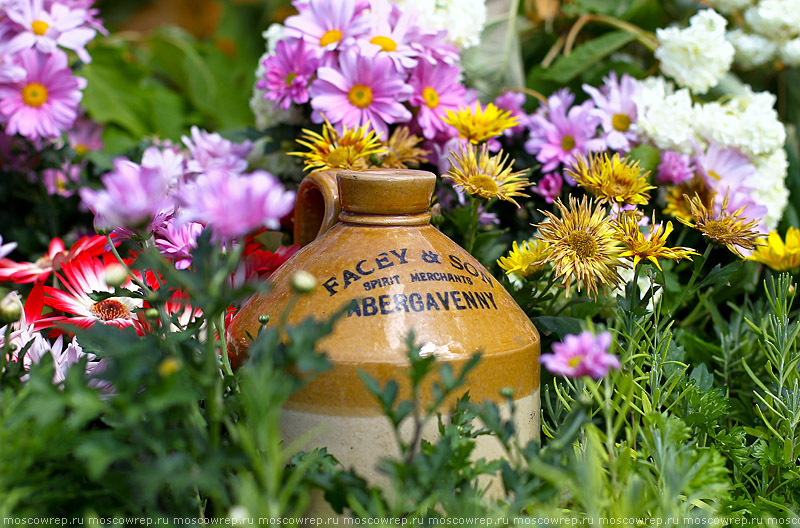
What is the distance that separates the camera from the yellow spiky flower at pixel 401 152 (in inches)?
38.1

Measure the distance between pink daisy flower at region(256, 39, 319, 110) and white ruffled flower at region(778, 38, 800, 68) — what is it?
0.82 m

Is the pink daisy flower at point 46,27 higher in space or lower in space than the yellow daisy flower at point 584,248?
higher

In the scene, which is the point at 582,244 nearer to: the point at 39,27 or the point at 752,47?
the point at 752,47

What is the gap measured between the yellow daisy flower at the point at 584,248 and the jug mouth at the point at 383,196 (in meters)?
0.14

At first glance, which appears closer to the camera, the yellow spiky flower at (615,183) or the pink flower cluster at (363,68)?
the yellow spiky flower at (615,183)

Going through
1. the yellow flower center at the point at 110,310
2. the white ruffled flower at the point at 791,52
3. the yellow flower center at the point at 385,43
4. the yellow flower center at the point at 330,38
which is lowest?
the yellow flower center at the point at 110,310

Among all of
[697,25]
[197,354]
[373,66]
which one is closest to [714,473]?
[197,354]

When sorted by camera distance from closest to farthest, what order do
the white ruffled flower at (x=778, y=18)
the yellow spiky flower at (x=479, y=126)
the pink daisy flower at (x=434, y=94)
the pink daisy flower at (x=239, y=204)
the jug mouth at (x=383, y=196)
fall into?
1. the pink daisy flower at (x=239, y=204)
2. the jug mouth at (x=383, y=196)
3. the yellow spiky flower at (x=479, y=126)
4. the pink daisy flower at (x=434, y=94)
5. the white ruffled flower at (x=778, y=18)

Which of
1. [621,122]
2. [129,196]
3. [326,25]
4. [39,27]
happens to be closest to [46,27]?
[39,27]

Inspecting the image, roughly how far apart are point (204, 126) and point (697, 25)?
1149 millimetres

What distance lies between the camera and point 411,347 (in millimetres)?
534

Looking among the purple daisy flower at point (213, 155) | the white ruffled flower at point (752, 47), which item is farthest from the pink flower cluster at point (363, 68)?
the white ruffled flower at point (752, 47)

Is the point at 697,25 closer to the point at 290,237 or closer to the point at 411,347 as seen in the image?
the point at 290,237

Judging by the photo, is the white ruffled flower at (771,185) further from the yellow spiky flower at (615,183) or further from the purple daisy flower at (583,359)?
the purple daisy flower at (583,359)
